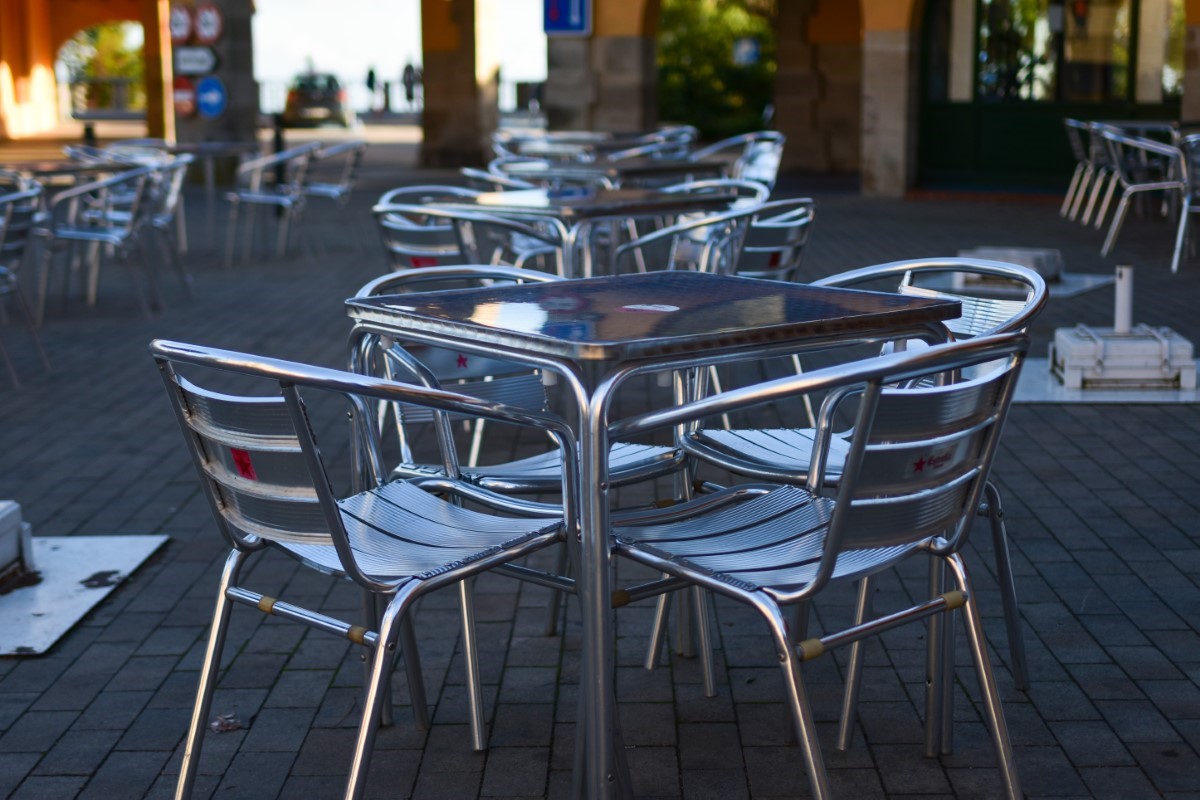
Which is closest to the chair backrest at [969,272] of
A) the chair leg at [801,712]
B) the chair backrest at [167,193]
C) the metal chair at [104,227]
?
the chair leg at [801,712]

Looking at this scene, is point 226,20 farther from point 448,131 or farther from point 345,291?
point 345,291

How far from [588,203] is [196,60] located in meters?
12.8

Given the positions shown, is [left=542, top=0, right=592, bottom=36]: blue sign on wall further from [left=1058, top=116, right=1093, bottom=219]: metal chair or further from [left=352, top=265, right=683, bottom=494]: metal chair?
[left=352, top=265, right=683, bottom=494]: metal chair

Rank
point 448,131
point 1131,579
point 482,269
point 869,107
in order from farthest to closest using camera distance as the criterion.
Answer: point 448,131 → point 869,107 → point 1131,579 → point 482,269

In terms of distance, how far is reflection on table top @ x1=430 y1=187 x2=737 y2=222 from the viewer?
5328 mm

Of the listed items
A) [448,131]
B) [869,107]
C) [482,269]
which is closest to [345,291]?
[482,269]

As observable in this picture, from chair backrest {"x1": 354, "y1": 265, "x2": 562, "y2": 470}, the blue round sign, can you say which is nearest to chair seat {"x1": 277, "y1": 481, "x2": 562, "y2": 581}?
chair backrest {"x1": 354, "y1": 265, "x2": 562, "y2": 470}

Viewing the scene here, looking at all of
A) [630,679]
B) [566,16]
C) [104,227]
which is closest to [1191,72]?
[566,16]

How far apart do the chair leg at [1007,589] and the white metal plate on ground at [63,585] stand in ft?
6.70

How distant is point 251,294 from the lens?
9547 millimetres

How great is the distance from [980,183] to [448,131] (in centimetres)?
774

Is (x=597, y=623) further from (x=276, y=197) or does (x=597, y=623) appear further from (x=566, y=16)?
(x=566, y=16)

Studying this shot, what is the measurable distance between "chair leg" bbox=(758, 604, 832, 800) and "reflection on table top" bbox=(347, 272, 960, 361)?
46 cm

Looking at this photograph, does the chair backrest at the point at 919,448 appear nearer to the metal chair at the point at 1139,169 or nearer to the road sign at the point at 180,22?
the metal chair at the point at 1139,169
